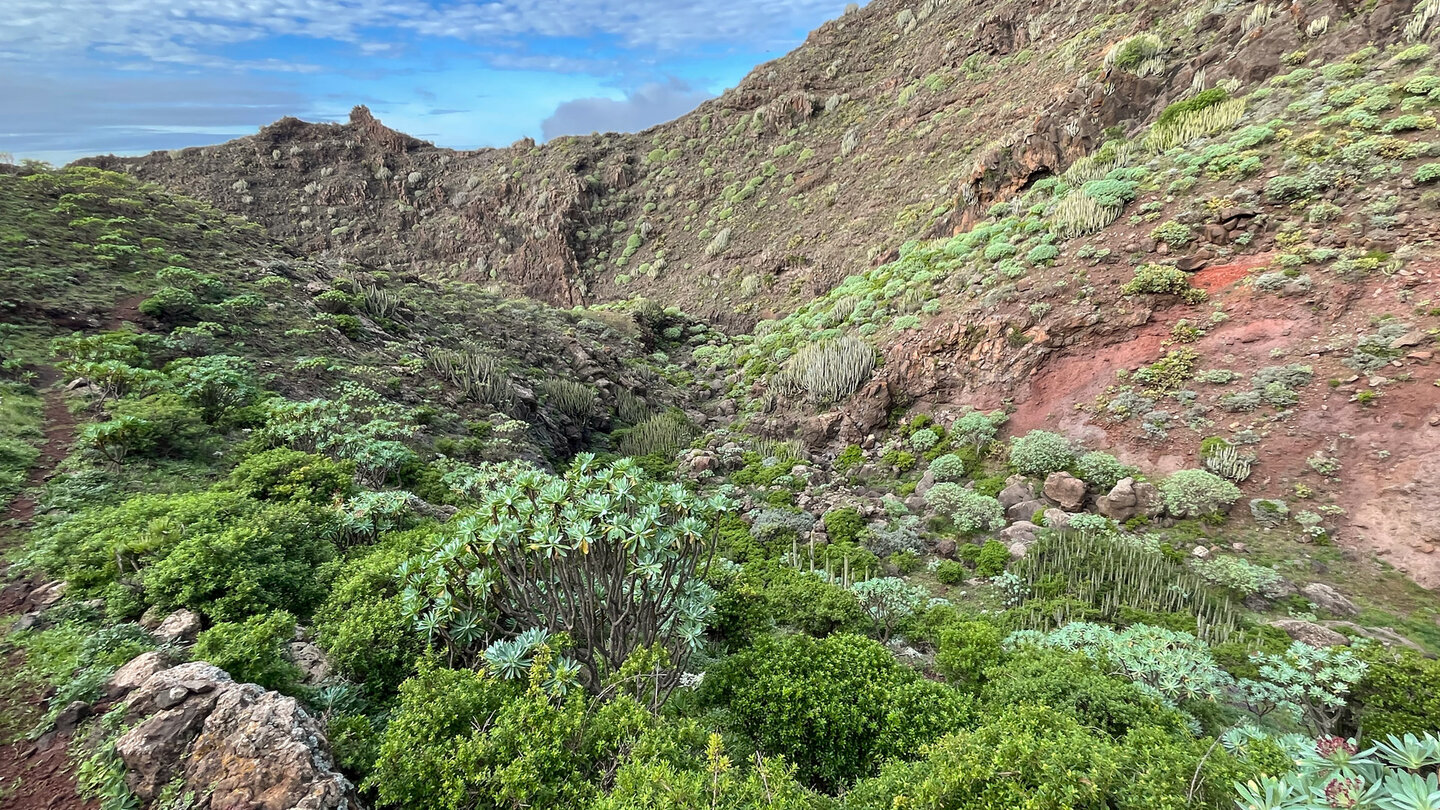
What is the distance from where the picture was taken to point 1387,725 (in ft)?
13.2

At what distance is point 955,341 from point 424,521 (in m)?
12.1

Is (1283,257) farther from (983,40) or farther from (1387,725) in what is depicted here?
(983,40)

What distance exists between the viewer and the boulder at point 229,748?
2705 millimetres

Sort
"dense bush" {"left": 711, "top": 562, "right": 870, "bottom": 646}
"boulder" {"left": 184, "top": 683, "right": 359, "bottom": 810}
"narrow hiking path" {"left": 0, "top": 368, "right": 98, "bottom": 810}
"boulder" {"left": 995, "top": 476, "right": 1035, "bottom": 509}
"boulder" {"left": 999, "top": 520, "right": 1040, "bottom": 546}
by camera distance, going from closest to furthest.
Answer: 1. "boulder" {"left": 184, "top": 683, "right": 359, "bottom": 810}
2. "narrow hiking path" {"left": 0, "top": 368, "right": 98, "bottom": 810}
3. "dense bush" {"left": 711, "top": 562, "right": 870, "bottom": 646}
4. "boulder" {"left": 999, "top": 520, "right": 1040, "bottom": 546}
5. "boulder" {"left": 995, "top": 476, "right": 1035, "bottom": 509}

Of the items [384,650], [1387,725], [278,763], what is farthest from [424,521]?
[1387,725]

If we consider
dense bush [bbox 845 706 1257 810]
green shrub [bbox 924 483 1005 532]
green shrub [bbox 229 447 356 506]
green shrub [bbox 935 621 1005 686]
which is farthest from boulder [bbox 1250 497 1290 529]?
green shrub [bbox 229 447 356 506]

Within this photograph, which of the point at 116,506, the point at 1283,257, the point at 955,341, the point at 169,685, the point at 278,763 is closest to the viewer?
the point at 278,763

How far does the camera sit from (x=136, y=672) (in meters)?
3.47

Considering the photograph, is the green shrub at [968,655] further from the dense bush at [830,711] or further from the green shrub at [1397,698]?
the green shrub at [1397,698]

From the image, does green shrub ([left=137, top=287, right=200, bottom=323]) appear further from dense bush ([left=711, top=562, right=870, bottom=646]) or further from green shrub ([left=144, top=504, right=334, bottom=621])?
dense bush ([left=711, top=562, right=870, bottom=646])

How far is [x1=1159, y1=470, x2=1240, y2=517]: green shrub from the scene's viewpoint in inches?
322

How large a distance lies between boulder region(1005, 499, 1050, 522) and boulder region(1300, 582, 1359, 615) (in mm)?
3223

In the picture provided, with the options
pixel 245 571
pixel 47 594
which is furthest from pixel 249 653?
pixel 47 594

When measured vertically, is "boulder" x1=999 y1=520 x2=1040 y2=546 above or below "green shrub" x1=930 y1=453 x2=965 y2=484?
below
